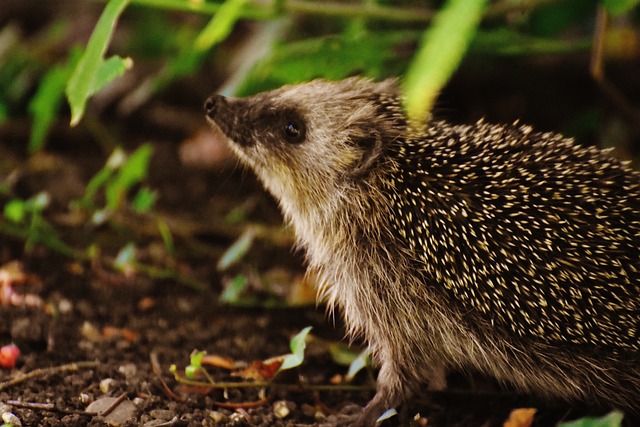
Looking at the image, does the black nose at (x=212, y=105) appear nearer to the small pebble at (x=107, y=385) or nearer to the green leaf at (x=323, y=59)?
the green leaf at (x=323, y=59)

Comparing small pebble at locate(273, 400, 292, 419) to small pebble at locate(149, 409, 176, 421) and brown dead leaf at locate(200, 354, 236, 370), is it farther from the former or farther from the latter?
small pebble at locate(149, 409, 176, 421)

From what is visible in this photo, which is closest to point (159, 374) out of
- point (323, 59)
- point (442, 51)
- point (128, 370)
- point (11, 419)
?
point (128, 370)

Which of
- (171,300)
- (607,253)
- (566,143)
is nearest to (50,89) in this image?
(171,300)

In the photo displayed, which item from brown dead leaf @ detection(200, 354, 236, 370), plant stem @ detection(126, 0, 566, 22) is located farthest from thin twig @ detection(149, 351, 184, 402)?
plant stem @ detection(126, 0, 566, 22)

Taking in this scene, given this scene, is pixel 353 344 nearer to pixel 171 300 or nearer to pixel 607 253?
pixel 171 300

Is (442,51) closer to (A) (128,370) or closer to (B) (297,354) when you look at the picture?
(B) (297,354)

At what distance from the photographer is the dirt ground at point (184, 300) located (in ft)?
13.6

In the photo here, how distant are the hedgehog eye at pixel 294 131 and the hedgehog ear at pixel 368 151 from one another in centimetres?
45

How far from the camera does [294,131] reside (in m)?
4.91

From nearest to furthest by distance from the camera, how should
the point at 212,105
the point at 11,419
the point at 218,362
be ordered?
the point at 11,419 < the point at 218,362 < the point at 212,105

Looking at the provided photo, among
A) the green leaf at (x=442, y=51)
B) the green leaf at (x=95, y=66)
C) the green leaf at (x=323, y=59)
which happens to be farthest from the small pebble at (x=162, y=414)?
the green leaf at (x=323, y=59)

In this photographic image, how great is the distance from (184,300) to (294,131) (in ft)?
5.47

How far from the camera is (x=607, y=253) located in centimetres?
379

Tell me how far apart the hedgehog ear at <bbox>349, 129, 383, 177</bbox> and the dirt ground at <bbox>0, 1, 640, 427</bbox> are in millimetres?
767
